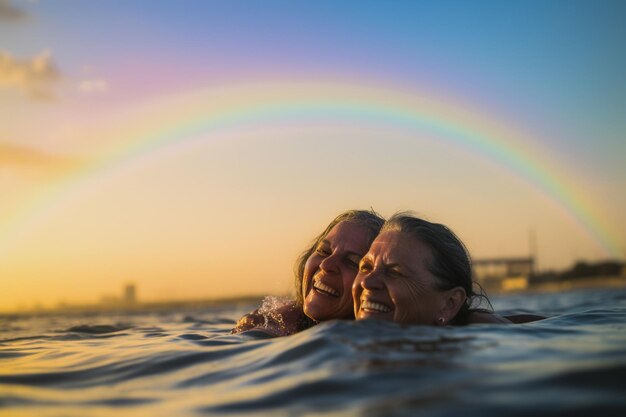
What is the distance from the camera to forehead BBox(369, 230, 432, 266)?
5.43 m

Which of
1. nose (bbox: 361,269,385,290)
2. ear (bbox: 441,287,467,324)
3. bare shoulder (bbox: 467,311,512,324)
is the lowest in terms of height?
bare shoulder (bbox: 467,311,512,324)

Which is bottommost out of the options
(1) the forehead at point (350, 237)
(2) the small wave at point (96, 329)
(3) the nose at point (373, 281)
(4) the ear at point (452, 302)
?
(2) the small wave at point (96, 329)

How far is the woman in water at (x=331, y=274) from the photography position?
6.13m

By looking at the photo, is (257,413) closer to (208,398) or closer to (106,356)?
(208,398)

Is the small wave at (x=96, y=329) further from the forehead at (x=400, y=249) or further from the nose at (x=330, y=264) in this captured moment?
the forehead at (x=400, y=249)

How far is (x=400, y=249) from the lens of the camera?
547 cm

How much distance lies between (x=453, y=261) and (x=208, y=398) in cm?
314

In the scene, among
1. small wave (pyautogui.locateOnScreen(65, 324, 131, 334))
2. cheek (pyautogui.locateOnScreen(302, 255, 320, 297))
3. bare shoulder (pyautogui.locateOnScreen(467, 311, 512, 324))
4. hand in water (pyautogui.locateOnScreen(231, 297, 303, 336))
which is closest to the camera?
bare shoulder (pyautogui.locateOnScreen(467, 311, 512, 324))

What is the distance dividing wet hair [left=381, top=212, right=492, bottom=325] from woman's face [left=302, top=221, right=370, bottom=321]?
49 centimetres

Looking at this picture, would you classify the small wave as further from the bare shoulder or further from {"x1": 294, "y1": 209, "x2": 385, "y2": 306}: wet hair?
the bare shoulder

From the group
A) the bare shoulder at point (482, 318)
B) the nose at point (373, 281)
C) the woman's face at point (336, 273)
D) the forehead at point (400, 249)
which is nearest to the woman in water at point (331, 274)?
the woman's face at point (336, 273)

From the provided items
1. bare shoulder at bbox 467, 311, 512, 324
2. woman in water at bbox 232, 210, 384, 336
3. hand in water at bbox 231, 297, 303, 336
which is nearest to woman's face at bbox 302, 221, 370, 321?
woman in water at bbox 232, 210, 384, 336

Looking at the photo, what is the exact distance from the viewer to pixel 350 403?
2.79m

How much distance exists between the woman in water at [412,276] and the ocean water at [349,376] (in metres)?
0.46
